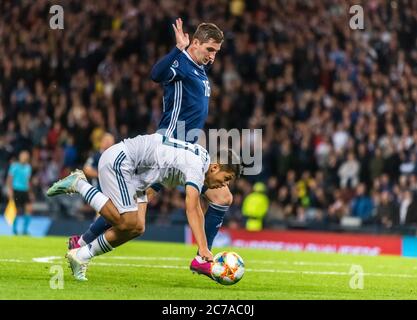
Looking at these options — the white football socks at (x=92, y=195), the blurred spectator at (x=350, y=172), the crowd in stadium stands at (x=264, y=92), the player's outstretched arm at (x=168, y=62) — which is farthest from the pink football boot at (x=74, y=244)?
the blurred spectator at (x=350, y=172)

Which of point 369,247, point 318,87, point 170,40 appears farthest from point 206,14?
point 369,247

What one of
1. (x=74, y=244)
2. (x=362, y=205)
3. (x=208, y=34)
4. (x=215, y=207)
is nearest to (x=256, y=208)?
(x=362, y=205)

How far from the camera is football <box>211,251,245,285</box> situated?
35.1ft

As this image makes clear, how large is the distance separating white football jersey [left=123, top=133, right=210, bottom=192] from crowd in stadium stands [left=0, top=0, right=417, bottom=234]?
11.9m

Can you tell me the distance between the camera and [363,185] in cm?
2330

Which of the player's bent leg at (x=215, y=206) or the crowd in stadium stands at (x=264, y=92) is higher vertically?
the crowd in stadium stands at (x=264, y=92)

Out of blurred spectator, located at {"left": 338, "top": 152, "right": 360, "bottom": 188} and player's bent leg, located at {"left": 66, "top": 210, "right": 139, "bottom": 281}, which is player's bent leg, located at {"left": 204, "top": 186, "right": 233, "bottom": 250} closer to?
player's bent leg, located at {"left": 66, "top": 210, "right": 139, "bottom": 281}

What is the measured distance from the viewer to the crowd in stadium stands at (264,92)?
23812mm

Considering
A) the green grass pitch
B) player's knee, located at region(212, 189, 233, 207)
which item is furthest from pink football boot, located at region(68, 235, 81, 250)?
player's knee, located at region(212, 189, 233, 207)

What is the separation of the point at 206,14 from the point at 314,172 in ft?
19.4

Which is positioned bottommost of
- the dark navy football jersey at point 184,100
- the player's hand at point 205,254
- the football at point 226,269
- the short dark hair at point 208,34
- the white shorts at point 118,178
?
the football at point 226,269

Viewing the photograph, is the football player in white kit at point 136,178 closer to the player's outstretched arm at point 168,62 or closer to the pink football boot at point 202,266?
the pink football boot at point 202,266

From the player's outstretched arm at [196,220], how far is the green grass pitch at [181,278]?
1.32ft
